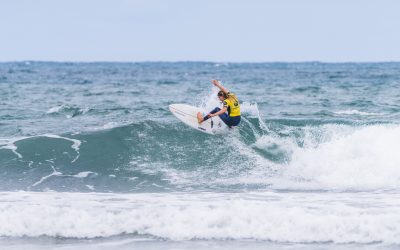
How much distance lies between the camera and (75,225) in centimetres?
923

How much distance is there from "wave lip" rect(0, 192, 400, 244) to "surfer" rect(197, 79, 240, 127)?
15.7ft

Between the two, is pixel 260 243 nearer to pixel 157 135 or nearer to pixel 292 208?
pixel 292 208

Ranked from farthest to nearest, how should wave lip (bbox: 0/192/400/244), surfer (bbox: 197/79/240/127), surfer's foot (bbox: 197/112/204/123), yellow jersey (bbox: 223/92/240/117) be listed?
surfer's foot (bbox: 197/112/204/123)
yellow jersey (bbox: 223/92/240/117)
surfer (bbox: 197/79/240/127)
wave lip (bbox: 0/192/400/244)

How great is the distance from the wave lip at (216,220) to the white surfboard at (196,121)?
5.45m

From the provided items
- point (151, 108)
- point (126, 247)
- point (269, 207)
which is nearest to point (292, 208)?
point (269, 207)

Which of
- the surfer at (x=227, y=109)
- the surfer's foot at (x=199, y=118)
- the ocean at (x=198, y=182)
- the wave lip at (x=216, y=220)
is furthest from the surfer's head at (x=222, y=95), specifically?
the wave lip at (x=216, y=220)

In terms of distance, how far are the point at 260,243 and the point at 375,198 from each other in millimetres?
3400

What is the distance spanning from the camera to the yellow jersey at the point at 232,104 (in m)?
15.0

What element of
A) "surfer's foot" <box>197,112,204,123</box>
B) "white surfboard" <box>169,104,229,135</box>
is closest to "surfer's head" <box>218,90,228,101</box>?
"white surfboard" <box>169,104,229,135</box>

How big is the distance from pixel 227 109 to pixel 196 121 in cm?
136

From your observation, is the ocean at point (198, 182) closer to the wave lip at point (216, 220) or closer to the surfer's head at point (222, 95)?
the wave lip at point (216, 220)

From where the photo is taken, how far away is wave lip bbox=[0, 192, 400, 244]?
8.81 meters

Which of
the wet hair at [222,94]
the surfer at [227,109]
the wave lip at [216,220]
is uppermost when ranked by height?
the wet hair at [222,94]

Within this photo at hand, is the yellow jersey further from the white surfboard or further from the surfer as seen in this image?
the white surfboard
